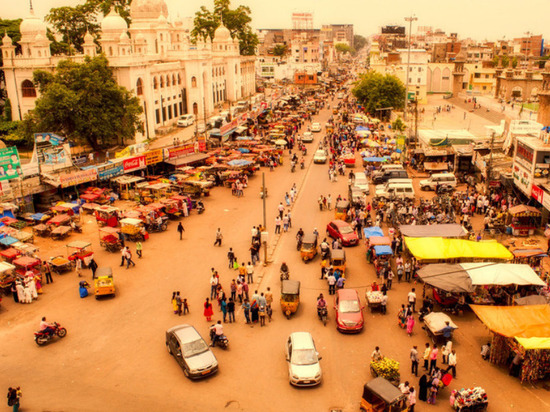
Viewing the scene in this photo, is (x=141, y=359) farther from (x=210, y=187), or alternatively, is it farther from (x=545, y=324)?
(x=210, y=187)

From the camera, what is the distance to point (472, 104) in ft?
285

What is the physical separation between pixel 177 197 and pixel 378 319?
16663 millimetres

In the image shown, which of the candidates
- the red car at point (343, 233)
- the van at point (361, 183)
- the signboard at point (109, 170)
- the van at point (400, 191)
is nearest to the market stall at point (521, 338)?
the red car at point (343, 233)

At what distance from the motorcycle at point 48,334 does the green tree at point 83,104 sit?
81.1 ft

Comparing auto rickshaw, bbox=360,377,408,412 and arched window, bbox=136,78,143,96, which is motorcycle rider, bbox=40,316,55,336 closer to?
auto rickshaw, bbox=360,377,408,412

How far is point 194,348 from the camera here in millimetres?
15141

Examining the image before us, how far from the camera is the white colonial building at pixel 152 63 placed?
4697 cm

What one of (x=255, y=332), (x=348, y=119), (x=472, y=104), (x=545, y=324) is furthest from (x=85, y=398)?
(x=472, y=104)

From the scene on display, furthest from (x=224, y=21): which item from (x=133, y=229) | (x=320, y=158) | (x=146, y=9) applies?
(x=133, y=229)

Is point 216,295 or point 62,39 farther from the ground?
point 62,39

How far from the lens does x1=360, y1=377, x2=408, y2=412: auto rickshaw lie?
12750mm

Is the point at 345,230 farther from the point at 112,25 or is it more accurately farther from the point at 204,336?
the point at 112,25

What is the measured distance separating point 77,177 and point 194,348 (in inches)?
793

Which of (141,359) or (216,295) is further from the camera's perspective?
(216,295)
